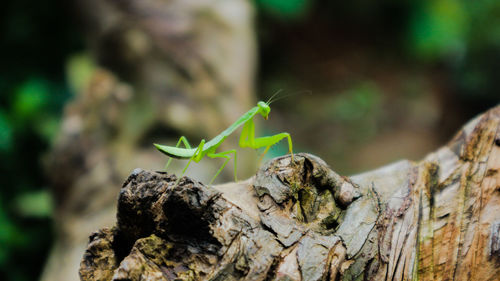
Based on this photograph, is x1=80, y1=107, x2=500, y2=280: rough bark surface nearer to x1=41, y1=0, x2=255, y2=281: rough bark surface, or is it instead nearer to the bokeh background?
the bokeh background

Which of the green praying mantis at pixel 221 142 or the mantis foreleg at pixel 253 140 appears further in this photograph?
the mantis foreleg at pixel 253 140

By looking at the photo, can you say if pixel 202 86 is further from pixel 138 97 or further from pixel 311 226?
pixel 311 226

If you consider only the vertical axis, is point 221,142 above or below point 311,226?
above

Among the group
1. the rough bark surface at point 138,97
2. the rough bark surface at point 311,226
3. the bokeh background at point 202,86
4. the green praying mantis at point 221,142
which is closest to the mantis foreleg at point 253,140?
the green praying mantis at point 221,142

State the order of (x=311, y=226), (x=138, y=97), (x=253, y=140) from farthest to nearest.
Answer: (x=138, y=97), (x=253, y=140), (x=311, y=226)

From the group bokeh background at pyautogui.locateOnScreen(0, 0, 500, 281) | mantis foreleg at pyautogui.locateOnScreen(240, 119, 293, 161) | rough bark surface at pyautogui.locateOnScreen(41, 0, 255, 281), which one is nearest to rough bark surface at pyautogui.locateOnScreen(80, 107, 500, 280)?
mantis foreleg at pyautogui.locateOnScreen(240, 119, 293, 161)

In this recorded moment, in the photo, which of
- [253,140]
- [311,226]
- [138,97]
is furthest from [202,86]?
[311,226]

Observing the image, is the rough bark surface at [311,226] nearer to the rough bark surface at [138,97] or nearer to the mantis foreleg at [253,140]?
the mantis foreleg at [253,140]
